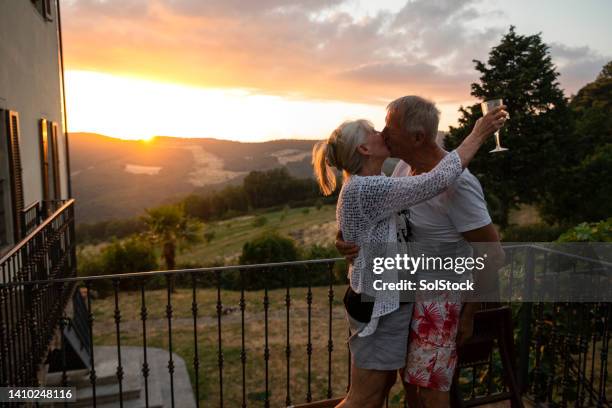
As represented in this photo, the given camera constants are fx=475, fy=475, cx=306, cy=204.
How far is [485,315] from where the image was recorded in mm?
2268

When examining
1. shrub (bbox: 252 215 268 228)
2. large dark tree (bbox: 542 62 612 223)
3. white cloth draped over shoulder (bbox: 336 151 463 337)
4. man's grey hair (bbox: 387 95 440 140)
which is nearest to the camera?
white cloth draped over shoulder (bbox: 336 151 463 337)

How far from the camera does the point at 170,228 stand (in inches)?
908

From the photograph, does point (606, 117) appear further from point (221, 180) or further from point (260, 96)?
point (221, 180)

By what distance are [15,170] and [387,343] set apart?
5346mm

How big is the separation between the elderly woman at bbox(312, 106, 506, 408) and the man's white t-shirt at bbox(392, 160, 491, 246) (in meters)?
0.11

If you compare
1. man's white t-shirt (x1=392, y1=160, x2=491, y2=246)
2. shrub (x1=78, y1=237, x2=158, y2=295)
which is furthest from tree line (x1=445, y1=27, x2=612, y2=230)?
man's white t-shirt (x1=392, y1=160, x2=491, y2=246)

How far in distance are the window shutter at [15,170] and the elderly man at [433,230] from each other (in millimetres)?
5002

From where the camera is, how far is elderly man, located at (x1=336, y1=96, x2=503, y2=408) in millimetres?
1761

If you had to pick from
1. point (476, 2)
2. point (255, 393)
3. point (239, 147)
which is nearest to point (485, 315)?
point (255, 393)

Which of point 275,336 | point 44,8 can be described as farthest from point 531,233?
point 44,8

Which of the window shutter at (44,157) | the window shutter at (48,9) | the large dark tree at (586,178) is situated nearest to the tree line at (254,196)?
the large dark tree at (586,178)

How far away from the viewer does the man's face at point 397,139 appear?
1815 millimetres

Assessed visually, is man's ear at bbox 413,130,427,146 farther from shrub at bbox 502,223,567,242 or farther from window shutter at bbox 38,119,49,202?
shrub at bbox 502,223,567,242

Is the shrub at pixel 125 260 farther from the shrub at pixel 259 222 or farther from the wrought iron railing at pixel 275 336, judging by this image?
the shrub at pixel 259 222
